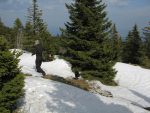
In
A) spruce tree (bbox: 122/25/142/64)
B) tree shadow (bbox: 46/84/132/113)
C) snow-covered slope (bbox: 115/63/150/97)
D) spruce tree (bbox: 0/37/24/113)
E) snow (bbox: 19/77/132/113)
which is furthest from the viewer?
spruce tree (bbox: 122/25/142/64)

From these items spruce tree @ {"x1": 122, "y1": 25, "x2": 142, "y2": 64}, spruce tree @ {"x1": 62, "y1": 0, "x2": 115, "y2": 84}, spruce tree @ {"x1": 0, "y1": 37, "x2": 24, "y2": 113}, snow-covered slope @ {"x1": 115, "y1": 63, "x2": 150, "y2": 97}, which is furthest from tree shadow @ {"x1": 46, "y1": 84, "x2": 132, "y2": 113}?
spruce tree @ {"x1": 122, "y1": 25, "x2": 142, "y2": 64}

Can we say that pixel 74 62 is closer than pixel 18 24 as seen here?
Yes

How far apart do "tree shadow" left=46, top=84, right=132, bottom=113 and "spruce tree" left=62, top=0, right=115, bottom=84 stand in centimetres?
1165

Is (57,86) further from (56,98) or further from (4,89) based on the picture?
(4,89)

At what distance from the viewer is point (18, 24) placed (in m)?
89.5

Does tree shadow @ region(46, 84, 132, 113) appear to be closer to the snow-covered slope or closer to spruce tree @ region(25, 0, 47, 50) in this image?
the snow-covered slope

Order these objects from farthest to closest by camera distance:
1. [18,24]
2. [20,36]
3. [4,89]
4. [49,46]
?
1. [18,24]
2. [20,36]
3. [49,46]
4. [4,89]

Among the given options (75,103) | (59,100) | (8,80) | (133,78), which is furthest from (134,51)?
(8,80)

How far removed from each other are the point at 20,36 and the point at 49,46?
144 ft

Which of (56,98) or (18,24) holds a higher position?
(18,24)

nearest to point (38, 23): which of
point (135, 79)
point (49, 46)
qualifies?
point (49, 46)

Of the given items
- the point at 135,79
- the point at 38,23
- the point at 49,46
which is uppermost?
the point at 38,23

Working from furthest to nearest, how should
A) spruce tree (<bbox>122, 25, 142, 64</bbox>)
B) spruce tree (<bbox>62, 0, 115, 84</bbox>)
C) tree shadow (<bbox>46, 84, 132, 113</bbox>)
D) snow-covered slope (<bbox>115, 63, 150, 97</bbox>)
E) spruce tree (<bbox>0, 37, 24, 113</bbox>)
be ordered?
spruce tree (<bbox>122, 25, 142, 64</bbox>)
snow-covered slope (<bbox>115, 63, 150, 97</bbox>)
spruce tree (<bbox>62, 0, 115, 84</bbox>)
tree shadow (<bbox>46, 84, 132, 113</bbox>)
spruce tree (<bbox>0, 37, 24, 113</bbox>)

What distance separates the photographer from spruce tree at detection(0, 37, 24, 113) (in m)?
13.6
